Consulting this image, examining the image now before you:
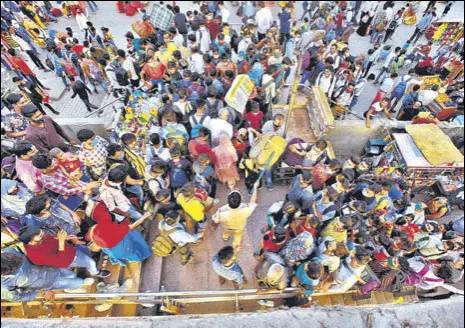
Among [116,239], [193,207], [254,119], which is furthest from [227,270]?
[254,119]

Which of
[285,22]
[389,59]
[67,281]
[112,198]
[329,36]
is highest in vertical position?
[285,22]

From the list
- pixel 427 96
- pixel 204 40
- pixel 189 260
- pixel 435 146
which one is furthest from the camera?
pixel 204 40

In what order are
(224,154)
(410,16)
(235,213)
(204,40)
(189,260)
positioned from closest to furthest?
1. (235,213)
2. (189,260)
3. (224,154)
4. (204,40)
5. (410,16)

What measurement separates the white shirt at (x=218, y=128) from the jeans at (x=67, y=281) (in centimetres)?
312

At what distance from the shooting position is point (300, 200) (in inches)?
184

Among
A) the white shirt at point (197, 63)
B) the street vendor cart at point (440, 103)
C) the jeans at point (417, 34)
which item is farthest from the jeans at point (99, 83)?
the jeans at point (417, 34)

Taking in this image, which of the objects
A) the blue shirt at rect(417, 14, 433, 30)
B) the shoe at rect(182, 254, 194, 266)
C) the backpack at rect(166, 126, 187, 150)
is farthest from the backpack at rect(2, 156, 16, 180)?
the blue shirt at rect(417, 14, 433, 30)

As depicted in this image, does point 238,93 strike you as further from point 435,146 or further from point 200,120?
point 435,146

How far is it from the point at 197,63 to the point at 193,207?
4.68 metres

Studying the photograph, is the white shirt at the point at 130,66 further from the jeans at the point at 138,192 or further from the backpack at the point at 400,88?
the backpack at the point at 400,88

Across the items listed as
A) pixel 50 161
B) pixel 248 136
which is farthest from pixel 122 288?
pixel 248 136

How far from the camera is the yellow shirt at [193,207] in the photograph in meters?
4.17

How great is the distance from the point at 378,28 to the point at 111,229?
12734 mm

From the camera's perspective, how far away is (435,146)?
21.0ft
